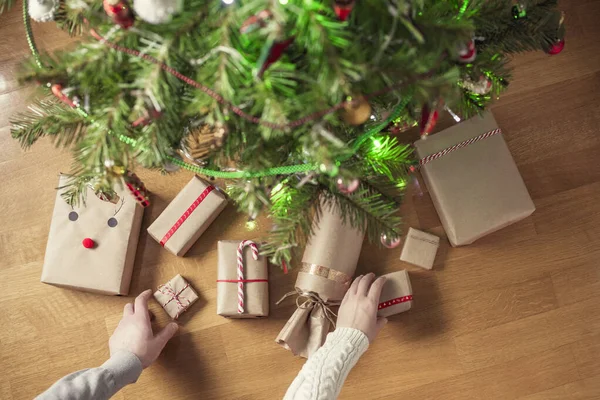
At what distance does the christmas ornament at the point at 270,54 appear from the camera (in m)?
0.55

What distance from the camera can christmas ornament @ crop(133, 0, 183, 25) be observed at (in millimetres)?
558

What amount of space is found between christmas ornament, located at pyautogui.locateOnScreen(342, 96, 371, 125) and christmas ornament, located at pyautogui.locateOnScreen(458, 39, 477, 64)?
155mm

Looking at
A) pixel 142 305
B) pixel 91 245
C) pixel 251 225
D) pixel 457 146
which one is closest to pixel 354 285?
pixel 251 225

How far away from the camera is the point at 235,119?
65 centimetres

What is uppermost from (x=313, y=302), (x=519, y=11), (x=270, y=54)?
(x=270, y=54)

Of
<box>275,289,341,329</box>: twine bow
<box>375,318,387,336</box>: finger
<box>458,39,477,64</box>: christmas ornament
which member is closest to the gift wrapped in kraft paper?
<box>275,289,341,329</box>: twine bow

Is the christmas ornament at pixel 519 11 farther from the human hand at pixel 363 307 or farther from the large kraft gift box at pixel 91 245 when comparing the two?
the large kraft gift box at pixel 91 245

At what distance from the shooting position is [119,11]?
0.58 m

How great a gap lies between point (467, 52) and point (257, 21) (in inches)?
12.9

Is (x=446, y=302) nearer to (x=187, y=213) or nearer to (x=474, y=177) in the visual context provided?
(x=474, y=177)

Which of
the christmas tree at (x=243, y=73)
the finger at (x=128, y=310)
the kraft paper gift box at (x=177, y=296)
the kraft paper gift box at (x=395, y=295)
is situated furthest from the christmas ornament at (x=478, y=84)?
the finger at (x=128, y=310)

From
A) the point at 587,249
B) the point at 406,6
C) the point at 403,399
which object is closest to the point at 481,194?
the point at 587,249

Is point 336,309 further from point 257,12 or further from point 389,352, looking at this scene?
point 257,12

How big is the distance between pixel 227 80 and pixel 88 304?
89 cm
